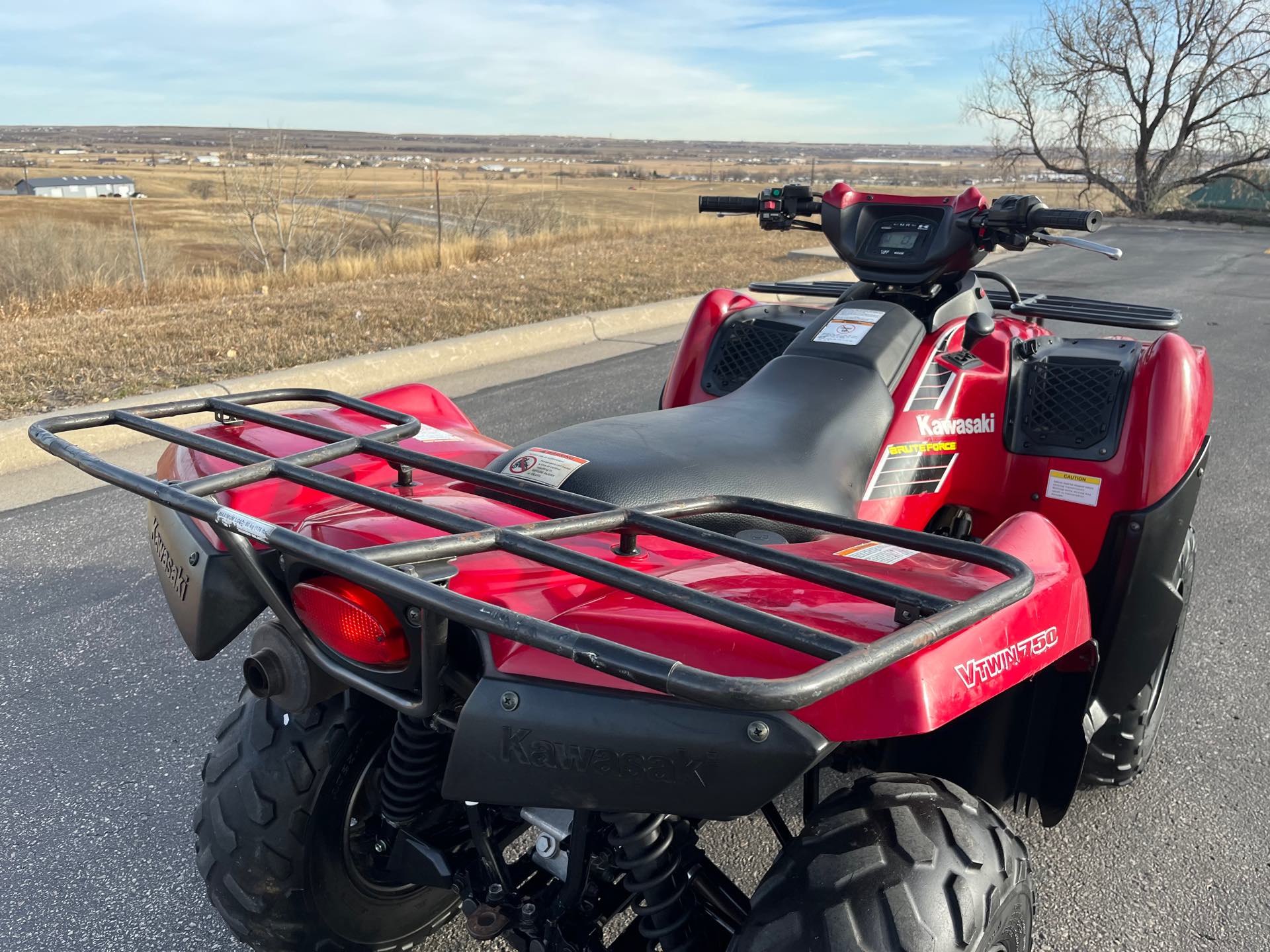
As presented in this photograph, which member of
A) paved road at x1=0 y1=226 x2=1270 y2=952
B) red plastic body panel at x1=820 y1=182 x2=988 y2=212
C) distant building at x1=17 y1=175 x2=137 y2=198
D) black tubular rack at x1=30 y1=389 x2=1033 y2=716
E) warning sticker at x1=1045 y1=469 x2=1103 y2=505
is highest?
red plastic body panel at x1=820 y1=182 x2=988 y2=212

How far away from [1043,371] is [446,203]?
35531mm

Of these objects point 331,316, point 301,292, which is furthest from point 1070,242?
point 301,292

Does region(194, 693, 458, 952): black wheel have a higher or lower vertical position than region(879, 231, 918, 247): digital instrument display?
lower

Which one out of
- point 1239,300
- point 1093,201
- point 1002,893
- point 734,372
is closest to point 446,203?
point 1093,201

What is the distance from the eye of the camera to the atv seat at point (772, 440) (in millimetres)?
1976

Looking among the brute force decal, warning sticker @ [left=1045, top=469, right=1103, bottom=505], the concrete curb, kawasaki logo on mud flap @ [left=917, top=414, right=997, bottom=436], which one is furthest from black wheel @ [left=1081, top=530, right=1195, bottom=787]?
the concrete curb

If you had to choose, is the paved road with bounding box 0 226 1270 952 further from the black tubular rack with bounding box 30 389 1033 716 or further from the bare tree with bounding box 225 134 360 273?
the bare tree with bounding box 225 134 360 273

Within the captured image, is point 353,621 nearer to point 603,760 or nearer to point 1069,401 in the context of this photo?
point 603,760


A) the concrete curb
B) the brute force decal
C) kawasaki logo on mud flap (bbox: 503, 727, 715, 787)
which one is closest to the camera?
kawasaki logo on mud flap (bbox: 503, 727, 715, 787)

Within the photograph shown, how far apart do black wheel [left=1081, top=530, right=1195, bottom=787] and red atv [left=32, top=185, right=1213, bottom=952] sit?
0.6 inches

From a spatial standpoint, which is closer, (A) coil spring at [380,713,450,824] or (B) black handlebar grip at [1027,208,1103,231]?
(A) coil spring at [380,713,450,824]

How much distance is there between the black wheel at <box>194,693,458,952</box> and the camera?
1915mm

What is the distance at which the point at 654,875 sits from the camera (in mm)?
1601

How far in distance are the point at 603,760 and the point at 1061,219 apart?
216 cm
